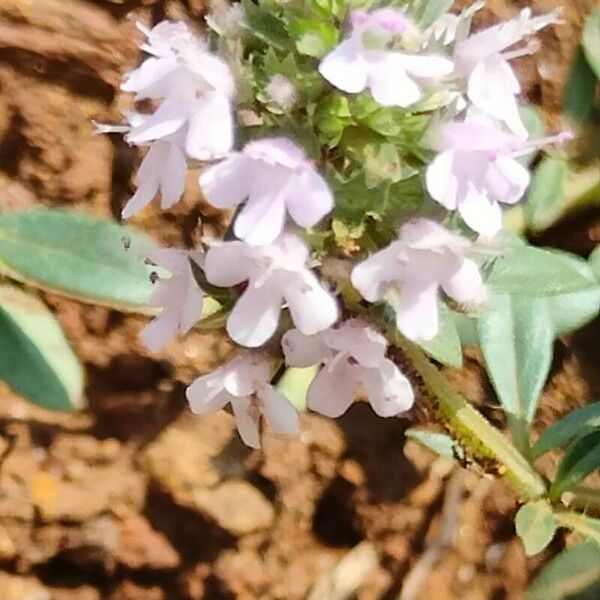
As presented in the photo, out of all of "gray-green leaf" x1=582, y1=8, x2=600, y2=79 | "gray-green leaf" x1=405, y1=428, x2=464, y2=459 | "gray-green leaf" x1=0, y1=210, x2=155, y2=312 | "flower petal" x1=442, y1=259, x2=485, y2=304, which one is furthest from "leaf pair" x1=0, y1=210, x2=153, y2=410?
"gray-green leaf" x1=582, y1=8, x2=600, y2=79

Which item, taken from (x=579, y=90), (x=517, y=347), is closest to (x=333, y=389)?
(x=517, y=347)

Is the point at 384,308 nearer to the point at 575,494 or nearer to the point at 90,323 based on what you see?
the point at 575,494

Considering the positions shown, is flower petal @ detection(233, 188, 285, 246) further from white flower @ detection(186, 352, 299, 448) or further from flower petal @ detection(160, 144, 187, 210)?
white flower @ detection(186, 352, 299, 448)

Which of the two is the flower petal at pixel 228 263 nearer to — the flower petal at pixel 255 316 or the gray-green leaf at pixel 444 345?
the flower petal at pixel 255 316

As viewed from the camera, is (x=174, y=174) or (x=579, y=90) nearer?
(x=174, y=174)

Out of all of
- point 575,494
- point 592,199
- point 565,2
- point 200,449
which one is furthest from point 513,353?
point 565,2

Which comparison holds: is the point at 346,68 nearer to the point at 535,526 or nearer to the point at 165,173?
the point at 165,173

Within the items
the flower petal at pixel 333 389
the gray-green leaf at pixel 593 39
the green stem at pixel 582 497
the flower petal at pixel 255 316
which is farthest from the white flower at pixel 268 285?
the gray-green leaf at pixel 593 39
